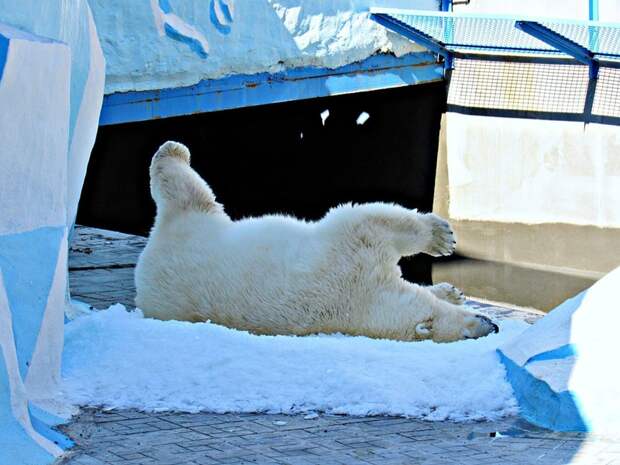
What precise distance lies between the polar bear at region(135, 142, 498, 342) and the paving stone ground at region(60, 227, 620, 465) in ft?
3.15

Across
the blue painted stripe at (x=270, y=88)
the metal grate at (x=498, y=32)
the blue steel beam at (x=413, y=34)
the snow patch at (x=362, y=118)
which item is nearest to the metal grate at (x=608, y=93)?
the metal grate at (x=498, y=32)

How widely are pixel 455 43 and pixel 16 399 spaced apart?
402 inches

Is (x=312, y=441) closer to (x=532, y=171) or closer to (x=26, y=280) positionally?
(x=26, y=280)

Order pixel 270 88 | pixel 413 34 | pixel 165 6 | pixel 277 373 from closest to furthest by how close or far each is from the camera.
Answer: pixel 277 373, pixel 165 6, pixel 270 88, pixel 413 34

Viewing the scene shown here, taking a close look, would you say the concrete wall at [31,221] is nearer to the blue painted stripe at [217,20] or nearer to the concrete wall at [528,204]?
the blue painted stripe at [217,20]

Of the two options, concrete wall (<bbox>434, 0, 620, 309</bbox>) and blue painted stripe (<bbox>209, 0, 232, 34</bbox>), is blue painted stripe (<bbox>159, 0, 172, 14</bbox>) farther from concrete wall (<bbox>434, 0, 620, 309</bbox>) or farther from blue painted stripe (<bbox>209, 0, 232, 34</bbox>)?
concrete wall (<bbox>434, 0, 620, 309</bbox>)

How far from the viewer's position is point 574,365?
358 cm

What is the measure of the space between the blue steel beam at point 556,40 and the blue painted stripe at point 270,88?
180cm

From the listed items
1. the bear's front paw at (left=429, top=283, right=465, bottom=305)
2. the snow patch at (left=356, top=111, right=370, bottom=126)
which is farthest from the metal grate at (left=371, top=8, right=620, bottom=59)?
the bear's front paw at (left=429, top=283, right=465, bottom=305)

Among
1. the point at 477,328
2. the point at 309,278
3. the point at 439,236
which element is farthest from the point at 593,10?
the point at 309,278

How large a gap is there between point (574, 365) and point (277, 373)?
3.84ft

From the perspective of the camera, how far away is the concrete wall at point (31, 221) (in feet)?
10.6

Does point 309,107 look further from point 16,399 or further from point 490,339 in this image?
point 16,399

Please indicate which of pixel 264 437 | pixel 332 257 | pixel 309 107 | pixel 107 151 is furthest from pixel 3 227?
pixel 309 107
